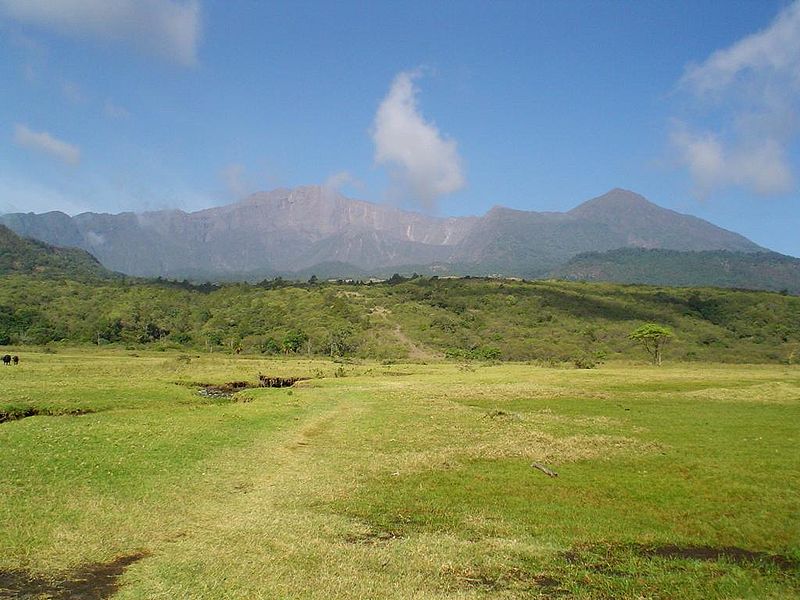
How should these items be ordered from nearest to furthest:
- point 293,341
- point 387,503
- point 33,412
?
point 387,503 < point 33,412 < point 293,341

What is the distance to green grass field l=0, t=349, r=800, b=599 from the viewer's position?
13086mm

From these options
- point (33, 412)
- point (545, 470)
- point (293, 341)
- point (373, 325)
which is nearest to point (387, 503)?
point (545, 470)

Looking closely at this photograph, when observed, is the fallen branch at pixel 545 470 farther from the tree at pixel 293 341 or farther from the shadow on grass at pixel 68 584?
the tree at pixel 293 341

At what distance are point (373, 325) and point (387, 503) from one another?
15164 centimetres

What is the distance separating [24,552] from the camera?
13695 millimetres

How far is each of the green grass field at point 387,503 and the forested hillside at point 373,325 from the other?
10619cm

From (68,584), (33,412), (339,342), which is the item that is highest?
(68,584)

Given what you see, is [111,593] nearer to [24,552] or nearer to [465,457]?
[24,552]

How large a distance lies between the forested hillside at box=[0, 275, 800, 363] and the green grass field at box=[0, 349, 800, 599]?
106 metres

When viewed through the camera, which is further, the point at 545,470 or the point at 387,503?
the point at 545,470

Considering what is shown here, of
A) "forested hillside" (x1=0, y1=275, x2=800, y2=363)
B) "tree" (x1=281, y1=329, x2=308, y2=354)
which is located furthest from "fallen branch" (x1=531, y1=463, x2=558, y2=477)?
"tree" (x1=281, y1=329, x2=308, y2=354)

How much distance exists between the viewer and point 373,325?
171m

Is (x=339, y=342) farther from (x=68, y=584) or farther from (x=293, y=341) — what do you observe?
(x=68, y=584)

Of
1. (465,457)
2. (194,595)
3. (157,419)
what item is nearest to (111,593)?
(194,595)
